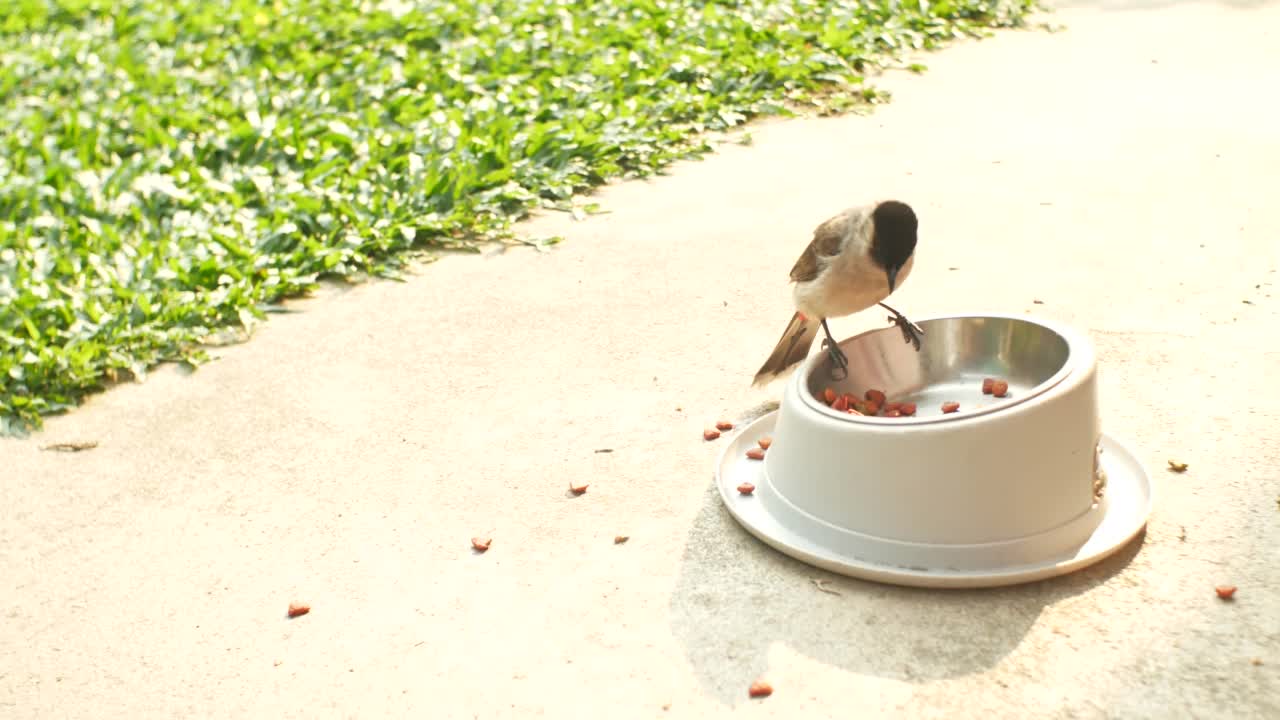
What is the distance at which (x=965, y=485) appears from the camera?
3.42 meters

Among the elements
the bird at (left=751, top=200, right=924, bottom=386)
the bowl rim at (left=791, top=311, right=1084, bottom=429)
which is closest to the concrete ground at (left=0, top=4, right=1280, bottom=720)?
the bowl rim at (left=791, top=311, right=1084, bottom=429)

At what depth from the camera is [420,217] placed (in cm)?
694

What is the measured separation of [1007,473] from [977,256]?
2723 millimetres

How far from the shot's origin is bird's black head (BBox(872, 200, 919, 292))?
412 centimetres

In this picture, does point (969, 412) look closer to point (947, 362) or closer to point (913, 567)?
point (913, 567)

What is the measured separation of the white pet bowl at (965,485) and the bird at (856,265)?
1.31 ft

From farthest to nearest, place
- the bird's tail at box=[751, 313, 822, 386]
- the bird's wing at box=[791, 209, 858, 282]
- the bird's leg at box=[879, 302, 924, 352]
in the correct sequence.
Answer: the bird's tail at box=[751, 313, 822, 386]
the bird's wing at box=[791, 209, 858, 282]
the bird's leg at box=[879, 302, 924, 352]

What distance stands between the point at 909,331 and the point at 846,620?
45.8 inches

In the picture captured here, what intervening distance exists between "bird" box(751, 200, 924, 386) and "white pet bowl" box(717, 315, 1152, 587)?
0.40 metres

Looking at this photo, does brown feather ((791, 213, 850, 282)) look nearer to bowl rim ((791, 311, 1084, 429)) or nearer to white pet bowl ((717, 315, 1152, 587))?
bowl rim ((791, 311, 1084, 429))

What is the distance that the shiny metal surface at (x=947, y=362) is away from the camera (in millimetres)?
4008

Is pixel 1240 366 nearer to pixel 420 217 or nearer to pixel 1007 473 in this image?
pixel 1007 473

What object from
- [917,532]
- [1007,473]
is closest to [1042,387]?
[1007,473]

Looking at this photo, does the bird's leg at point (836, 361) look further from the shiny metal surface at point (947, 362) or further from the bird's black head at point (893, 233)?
the bird's black head at point (893, 233)
